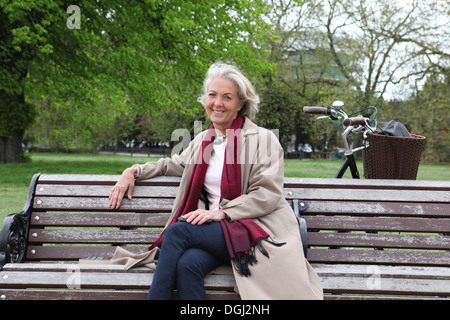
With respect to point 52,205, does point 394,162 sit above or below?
above

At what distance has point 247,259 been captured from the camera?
263 centimetres

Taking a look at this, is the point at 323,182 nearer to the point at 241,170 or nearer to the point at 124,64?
the point at 241,170

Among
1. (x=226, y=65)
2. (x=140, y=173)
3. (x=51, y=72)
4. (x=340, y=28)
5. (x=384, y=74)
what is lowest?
(x=140, y=173)

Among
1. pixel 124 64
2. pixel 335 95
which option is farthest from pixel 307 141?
pixel 124 64

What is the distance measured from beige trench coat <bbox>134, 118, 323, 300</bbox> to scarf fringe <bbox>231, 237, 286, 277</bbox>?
2 centimetres

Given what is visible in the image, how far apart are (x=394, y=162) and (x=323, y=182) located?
2.01 ft

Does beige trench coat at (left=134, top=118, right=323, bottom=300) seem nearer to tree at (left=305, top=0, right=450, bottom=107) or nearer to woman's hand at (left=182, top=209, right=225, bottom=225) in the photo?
woman's hand at (left=182, top=209, right=225, bottom=225)

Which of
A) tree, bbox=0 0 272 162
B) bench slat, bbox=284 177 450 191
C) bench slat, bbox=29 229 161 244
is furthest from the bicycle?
tree, bbox=0 0 272 162

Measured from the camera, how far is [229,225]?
9.00 ft

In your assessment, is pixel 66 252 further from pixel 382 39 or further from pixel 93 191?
pixel 382 39

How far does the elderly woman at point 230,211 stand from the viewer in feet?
8.34

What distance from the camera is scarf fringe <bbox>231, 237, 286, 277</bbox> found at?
258 cm

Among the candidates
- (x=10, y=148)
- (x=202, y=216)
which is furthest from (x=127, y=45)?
(x=202, y=216)

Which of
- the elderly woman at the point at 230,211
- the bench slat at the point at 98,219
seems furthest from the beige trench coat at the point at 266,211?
the bench slat at the point at 98,219
